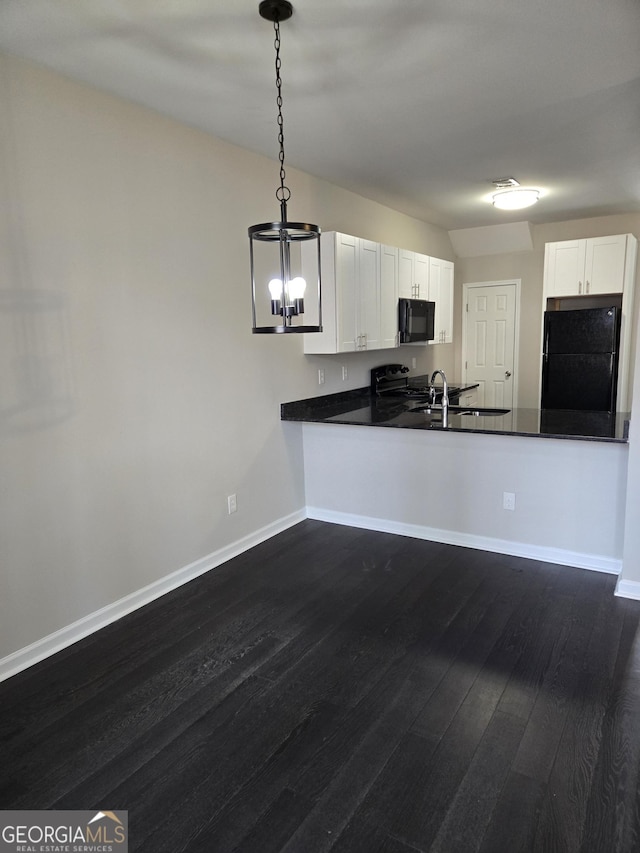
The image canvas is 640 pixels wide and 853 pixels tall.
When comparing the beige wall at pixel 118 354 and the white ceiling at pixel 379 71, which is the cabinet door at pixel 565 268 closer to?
the white ceiling at pixel 379 71

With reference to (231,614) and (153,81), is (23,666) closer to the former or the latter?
(231,614)

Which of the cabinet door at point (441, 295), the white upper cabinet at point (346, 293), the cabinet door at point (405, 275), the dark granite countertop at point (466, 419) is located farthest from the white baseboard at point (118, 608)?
the cabinet door at point (441, 295)

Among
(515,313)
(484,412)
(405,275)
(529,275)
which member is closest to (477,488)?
(484,412)

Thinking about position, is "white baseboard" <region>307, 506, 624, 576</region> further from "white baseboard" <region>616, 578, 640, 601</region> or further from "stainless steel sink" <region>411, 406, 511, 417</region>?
"stainless steel sink" <region>411, 406, 511, 417</region>

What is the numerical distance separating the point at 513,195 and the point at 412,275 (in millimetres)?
1040

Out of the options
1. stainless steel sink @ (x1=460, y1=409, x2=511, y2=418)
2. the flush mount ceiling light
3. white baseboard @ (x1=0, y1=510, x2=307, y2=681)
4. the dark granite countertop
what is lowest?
white baseboard @ (x1=0, y1=510, x2=307, y2=681)

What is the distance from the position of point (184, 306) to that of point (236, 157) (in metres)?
1.06

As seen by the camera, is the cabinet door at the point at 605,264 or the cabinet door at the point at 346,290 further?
the cabinet door at the point at 605,264

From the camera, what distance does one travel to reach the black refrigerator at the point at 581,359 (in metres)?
5.25

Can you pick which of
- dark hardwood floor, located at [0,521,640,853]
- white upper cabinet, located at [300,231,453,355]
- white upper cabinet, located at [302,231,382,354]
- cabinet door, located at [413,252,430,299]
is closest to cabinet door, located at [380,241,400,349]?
white upper cabinet, located at [300,231,453,355]

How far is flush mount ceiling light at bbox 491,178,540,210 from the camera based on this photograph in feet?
14.6

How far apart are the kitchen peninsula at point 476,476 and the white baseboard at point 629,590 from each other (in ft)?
0.91

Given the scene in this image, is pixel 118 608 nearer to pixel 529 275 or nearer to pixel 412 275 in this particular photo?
pixel 412 275

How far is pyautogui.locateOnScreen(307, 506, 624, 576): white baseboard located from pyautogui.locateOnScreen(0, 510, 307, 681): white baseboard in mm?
549
